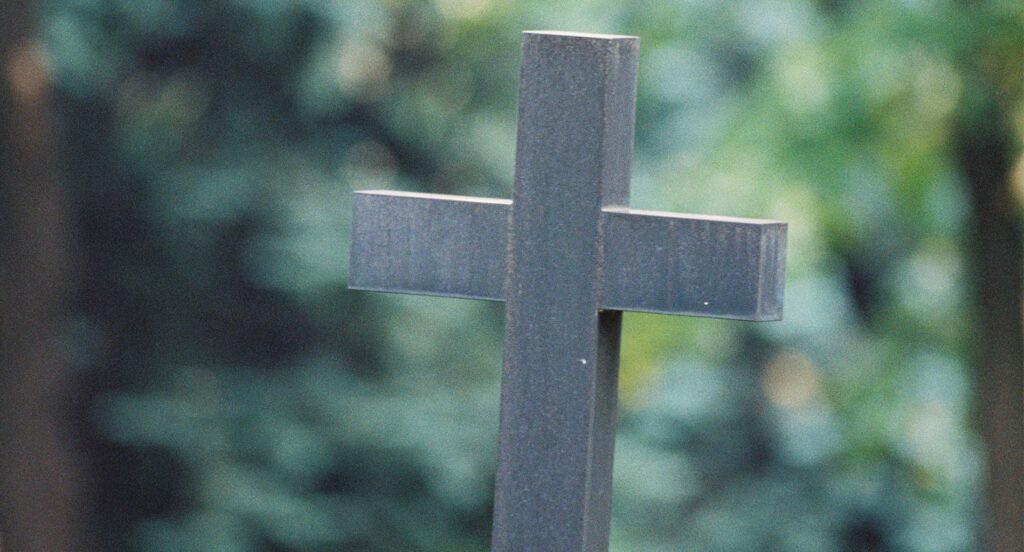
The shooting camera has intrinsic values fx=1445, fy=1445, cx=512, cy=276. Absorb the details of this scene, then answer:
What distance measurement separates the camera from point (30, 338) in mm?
7039

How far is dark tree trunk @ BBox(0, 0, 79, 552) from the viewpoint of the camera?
6941 mm

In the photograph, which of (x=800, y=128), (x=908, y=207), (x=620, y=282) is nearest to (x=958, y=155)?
(x=908, y=207)

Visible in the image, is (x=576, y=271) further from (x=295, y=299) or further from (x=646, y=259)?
(x=295, y=299)

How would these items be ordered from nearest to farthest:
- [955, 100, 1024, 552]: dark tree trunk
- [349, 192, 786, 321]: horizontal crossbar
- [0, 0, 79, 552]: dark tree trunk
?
[349, 192, 786, 321]: horizontal crossbar
[955, 100, 1024, 552]: dark tree trunk
[0, 0, 79, 552]: dark tree trunk

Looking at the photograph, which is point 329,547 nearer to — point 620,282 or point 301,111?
point 301,111

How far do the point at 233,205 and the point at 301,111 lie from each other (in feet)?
2.18

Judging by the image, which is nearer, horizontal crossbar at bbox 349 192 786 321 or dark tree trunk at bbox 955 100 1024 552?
horizontal crossbar at bbox 349 192 786 321

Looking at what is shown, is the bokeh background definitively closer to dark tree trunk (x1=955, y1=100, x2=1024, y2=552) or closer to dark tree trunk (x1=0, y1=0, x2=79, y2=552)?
dark tree trunk (x1=0, y1=0, x2=79, y2=552)

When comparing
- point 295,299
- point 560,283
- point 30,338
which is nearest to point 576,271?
point 560,283

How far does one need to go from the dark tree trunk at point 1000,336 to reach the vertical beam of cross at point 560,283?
355 cm

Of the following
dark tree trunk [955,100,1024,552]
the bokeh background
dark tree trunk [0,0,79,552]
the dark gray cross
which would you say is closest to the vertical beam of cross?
the dark gray cross

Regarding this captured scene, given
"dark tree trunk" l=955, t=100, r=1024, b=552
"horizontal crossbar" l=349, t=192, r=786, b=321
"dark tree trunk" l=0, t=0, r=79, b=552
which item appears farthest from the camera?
"dark tree trunk" l=0, t=0, r=79, b=552

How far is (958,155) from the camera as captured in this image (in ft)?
16.9

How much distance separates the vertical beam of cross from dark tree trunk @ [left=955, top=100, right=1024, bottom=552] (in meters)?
3.55
